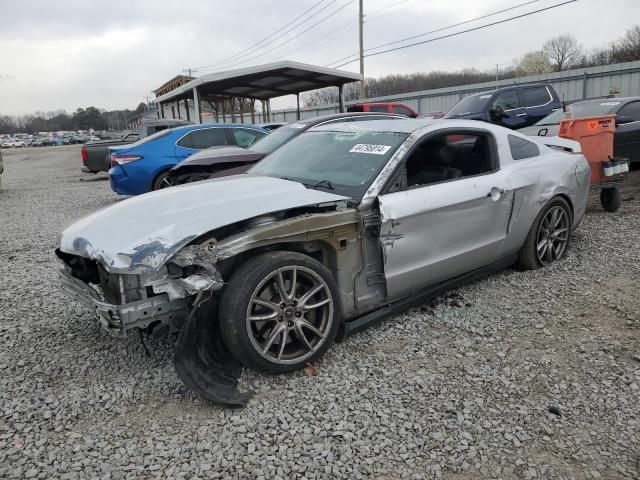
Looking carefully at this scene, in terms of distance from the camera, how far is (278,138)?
7.80 meters

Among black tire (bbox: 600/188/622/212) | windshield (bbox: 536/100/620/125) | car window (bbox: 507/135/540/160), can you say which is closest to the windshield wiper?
car window (bbox: 507/135/540/160)

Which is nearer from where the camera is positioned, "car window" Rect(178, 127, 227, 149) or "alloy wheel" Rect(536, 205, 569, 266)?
"alloy wheel" Rect(536, 205, 569, 266)

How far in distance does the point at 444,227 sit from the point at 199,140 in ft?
23.3

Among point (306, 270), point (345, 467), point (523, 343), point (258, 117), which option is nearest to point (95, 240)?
point (306, 270)

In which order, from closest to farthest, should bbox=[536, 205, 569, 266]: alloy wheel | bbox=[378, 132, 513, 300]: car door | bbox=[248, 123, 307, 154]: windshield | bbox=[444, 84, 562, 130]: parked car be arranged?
bbox=[378, 132, 513, 300]: car door → bbox=[536, 205, 569, 266]: alloy wheel → bbox=[248, 123, 307, 154]: windshield → bbox=[444, 84, 562, 130]: parked car

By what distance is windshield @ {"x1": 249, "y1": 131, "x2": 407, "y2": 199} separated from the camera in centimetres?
360

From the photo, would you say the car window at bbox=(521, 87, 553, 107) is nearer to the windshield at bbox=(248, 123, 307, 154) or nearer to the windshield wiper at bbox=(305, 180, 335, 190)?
the windshield at bbox=(248, 123, 307, 154)

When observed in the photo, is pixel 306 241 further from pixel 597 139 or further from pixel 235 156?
pixel 597 139

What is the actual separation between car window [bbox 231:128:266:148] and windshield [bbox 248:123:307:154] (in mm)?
2467

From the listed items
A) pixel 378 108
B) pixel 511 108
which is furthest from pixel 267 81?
pixel 511 108

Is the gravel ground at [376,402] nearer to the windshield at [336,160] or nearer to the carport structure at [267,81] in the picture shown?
the windshield at [336,160]

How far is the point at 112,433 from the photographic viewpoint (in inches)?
103

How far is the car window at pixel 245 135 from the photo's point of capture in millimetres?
10430

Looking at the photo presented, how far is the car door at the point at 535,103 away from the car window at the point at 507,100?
181mm
